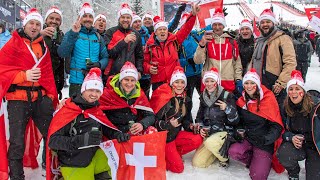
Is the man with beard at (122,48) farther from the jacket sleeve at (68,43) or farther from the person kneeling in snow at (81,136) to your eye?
the person kneeling in snow at (81,136)

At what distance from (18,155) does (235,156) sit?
284cm

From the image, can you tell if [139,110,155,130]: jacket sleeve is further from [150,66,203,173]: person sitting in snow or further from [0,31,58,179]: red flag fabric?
[0,31,58,179]: red flag fabric

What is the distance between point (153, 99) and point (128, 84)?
2.33ft

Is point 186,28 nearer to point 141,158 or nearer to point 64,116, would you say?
point 141,158

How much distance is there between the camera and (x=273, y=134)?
4512 mm

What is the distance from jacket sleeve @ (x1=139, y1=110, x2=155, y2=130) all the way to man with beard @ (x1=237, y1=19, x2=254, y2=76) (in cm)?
211

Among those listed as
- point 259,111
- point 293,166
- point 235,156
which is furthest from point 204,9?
point 293,166

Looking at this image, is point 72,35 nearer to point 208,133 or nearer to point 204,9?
point 208,133

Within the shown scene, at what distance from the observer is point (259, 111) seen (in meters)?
4.64

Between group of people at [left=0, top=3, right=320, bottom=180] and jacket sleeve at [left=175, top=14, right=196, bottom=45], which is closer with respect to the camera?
group of people at [left=0, top=3, right=320, bottom=180]

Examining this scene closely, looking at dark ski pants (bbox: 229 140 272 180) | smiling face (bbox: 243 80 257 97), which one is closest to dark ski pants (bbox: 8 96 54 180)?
dark ski pants (bbox: 229 140 272 180)

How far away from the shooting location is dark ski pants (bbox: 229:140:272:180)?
14.5ft

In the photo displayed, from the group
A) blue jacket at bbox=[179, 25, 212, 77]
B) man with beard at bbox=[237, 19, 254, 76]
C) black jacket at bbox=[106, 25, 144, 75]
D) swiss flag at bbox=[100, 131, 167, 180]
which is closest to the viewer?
swiss flag at bbox=[100, 131, 167, 180]

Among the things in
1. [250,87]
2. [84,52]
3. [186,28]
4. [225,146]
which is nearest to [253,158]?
[225,146]
